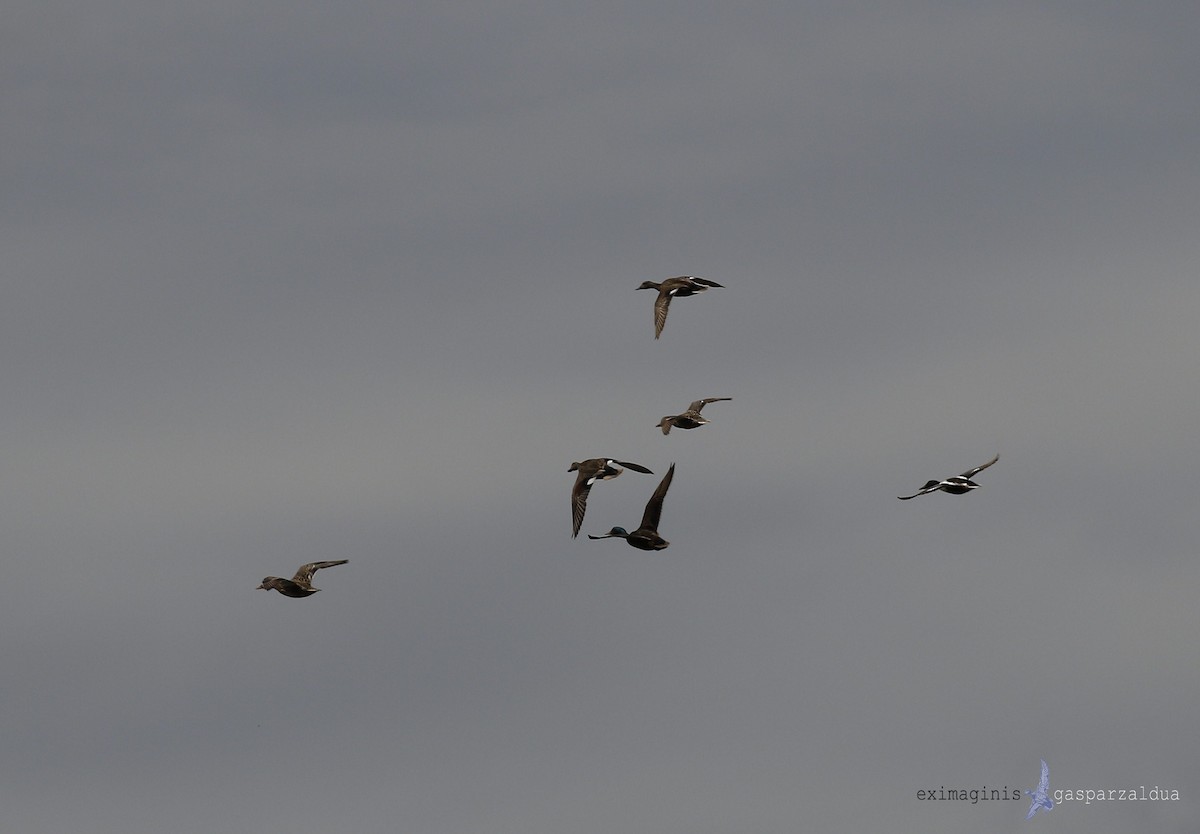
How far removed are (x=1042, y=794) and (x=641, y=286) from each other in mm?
80596

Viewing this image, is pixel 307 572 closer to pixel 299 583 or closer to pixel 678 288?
pixel 299 583

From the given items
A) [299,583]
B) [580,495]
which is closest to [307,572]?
[299,583]

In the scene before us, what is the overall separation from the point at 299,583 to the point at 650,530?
13.1 m

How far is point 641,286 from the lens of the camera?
347 feet

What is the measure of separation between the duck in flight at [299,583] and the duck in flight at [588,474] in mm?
9373

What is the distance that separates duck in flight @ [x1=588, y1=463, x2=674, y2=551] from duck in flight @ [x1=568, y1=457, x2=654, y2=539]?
113 centimetres

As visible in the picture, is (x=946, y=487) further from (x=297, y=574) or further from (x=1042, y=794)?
(x=1042, y=794)

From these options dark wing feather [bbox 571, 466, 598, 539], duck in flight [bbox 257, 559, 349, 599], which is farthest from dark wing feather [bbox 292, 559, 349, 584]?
dark wing feather [bbox 571, 466, 598, 539]

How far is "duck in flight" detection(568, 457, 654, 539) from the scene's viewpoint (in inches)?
→ 3575

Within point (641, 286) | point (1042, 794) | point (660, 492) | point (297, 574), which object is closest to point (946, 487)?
point (660, 492)

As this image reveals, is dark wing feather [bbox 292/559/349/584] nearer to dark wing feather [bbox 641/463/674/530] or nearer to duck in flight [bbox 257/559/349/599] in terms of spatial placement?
duck in flight [bbox 257/559/349/599]

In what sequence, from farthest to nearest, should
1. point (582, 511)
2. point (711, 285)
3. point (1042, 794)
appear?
1. point (1042, 794)
2. point (711, 285)
3. point (582, 511)

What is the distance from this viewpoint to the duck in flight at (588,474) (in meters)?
90.8

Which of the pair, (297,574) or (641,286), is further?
(641,286)
